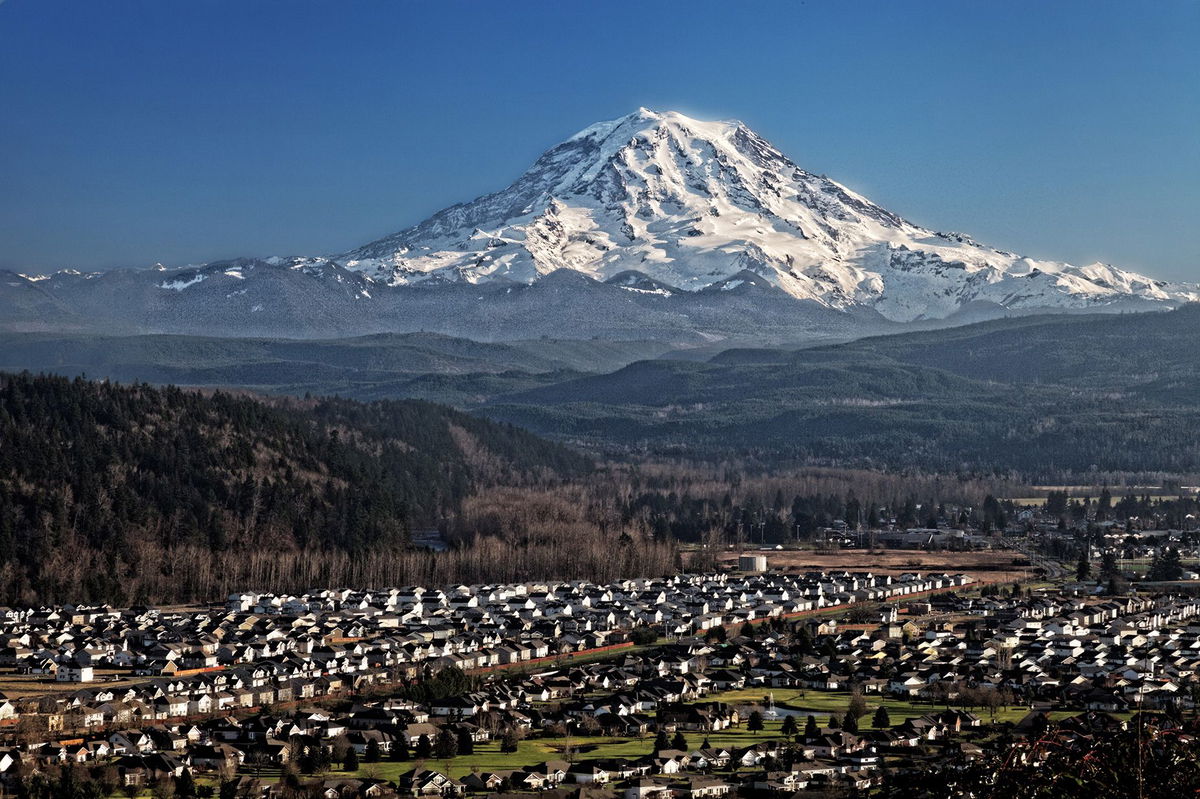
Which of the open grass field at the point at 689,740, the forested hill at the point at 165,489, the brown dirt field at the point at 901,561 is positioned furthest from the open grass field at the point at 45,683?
the brown dirt field at the point at 901,561

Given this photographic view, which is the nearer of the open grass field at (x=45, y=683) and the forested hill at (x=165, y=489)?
the open grass field at (x=45, y=683)

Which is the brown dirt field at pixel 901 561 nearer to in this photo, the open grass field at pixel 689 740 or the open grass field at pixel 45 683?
the open grass field at pixel 689 740

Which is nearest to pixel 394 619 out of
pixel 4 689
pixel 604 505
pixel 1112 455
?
pixel 4 689

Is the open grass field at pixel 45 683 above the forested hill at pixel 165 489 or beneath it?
beneath

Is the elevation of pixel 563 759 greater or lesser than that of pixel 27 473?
lesser

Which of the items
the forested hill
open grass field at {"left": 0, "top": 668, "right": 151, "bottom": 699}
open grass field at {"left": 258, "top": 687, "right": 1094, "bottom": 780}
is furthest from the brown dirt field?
open grass field at {"left": 0, "top": 668, "right": 151, "bottom": 699}

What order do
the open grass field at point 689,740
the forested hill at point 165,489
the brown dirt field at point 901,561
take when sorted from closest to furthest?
the open grass field at point 689,740, the forested hill at point 165,489, the brown dirt field at point 901,561

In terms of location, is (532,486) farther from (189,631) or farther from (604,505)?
(189,631)
